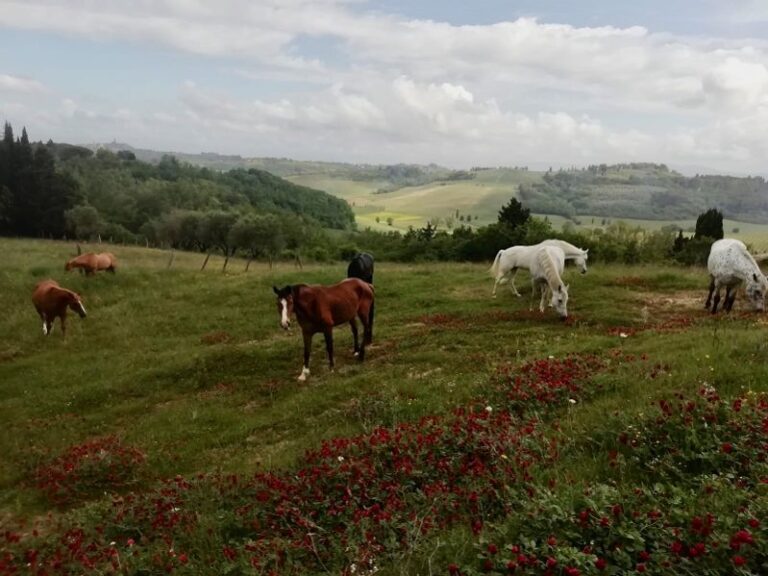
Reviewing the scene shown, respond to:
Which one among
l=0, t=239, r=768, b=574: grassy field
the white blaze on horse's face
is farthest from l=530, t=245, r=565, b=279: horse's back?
the white blaze on horse's face

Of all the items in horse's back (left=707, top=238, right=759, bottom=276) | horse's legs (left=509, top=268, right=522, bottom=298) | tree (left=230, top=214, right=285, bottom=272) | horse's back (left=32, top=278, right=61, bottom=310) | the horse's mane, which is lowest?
tree (left=230, top=214, right=285, bottom=272)

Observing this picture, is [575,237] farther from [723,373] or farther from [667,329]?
[723,373]

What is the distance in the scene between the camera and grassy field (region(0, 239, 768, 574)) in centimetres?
490

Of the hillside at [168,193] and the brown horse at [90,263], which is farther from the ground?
the hillside at [168,193]

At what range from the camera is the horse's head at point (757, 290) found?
52.2 feet

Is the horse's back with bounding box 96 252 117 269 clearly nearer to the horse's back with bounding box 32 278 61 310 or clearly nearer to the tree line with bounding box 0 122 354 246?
the horse's back with bounding box 32 278 61 310

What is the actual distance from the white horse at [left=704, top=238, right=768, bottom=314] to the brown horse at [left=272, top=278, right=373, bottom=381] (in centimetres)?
1055

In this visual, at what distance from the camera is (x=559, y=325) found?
53.3ft

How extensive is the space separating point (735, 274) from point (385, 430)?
13234mm

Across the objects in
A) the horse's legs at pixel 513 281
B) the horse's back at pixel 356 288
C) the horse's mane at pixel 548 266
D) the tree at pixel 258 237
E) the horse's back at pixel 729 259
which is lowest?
the tree at pixel 258 237

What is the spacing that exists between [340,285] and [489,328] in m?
4.74

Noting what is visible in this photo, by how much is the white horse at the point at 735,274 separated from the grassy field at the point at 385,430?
4.41 ft

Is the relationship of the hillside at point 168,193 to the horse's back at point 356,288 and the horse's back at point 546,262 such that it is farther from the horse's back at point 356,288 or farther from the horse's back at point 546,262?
the horse's back at point 356,288

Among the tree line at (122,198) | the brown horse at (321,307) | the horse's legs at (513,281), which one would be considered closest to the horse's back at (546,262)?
the horse's legs at (513,281)
